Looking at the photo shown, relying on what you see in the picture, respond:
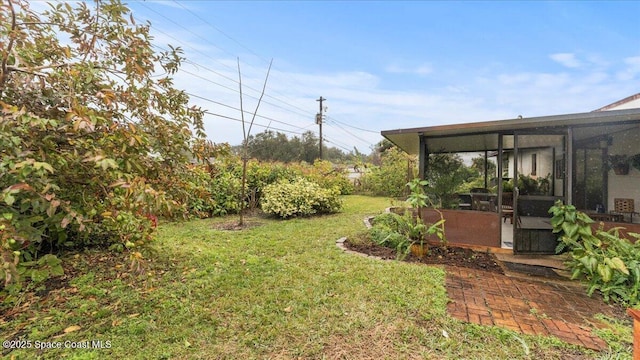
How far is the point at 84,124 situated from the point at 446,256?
5172 mm

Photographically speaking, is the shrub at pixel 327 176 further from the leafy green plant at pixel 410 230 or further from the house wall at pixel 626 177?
the house wall at pixel 626 177

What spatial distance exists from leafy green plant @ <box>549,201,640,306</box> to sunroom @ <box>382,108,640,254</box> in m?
0.70

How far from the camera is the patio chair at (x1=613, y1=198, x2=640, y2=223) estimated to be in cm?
533

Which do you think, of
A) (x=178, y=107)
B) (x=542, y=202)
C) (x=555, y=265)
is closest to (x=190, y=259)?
(x=178, y=107)

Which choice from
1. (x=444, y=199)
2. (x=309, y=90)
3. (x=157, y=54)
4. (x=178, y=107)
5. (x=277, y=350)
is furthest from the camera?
(x=309, y=90)

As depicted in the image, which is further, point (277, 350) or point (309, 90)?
point (309, 90)

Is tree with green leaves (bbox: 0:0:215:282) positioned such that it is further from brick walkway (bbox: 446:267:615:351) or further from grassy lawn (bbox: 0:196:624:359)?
brick walkway (bbox: 446:267:615:351)

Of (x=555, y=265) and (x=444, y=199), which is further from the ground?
(x=444, y=199)

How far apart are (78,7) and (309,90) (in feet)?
74.2

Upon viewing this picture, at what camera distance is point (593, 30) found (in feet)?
28.9

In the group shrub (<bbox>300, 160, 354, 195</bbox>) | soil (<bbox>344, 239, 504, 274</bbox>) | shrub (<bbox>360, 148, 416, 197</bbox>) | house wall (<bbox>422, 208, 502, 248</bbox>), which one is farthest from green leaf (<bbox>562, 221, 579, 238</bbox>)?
shrub (<bbox>360, 148, 416, 197</bbox>)

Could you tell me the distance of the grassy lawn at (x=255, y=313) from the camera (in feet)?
7.88

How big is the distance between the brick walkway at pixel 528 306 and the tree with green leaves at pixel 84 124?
10.4ft

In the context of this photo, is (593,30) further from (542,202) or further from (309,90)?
(309,90)
